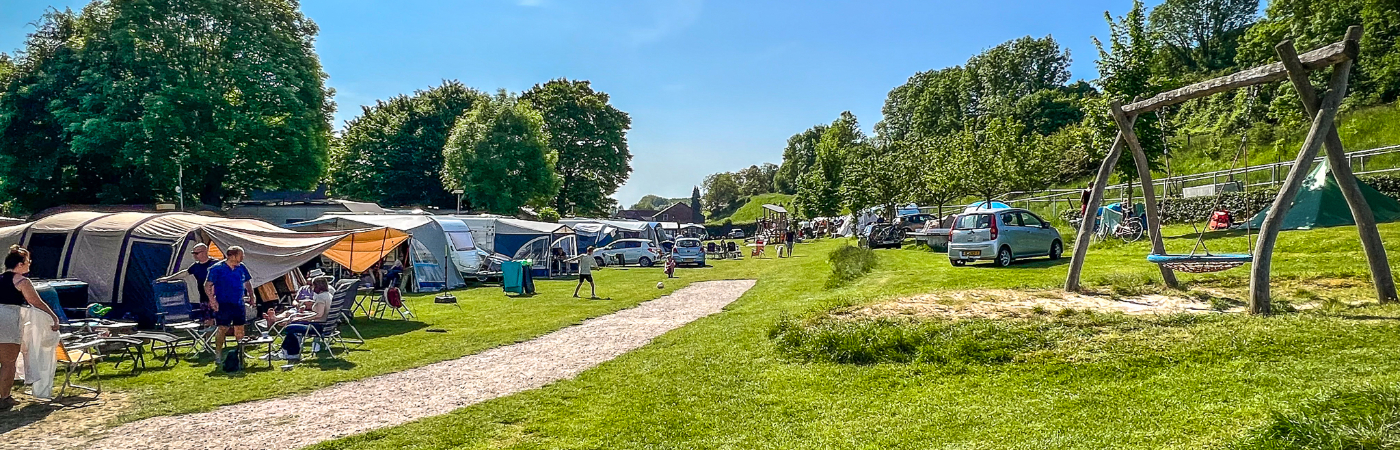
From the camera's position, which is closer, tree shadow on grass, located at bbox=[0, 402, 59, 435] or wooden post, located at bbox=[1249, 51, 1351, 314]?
tree shadow on grass, located at bbox=[0, 402, 59, 435]

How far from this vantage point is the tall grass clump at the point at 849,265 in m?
17.4

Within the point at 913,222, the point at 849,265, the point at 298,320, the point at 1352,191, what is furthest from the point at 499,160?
the point at 1352,191

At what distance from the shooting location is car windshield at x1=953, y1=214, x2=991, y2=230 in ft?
57.2

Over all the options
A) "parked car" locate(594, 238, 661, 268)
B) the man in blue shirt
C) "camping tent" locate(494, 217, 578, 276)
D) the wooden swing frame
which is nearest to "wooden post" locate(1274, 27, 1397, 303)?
the wooden swing frame

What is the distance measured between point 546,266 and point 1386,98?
42166 millimetres

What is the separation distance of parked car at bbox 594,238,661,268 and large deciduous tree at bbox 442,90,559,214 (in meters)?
12.2

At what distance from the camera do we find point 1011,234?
17.4 meters

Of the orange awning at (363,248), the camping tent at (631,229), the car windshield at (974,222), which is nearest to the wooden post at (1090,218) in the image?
the car windshield at (974,222)

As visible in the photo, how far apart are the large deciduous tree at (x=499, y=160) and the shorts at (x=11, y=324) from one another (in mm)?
36169

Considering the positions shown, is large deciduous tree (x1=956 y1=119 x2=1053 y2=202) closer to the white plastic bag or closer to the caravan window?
the caravan window

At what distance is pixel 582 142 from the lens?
59.5 meters

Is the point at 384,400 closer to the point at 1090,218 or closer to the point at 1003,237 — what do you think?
the point at 1090,218

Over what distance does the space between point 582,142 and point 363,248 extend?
4378 cm

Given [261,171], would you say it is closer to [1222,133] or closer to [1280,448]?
[1280,448]
